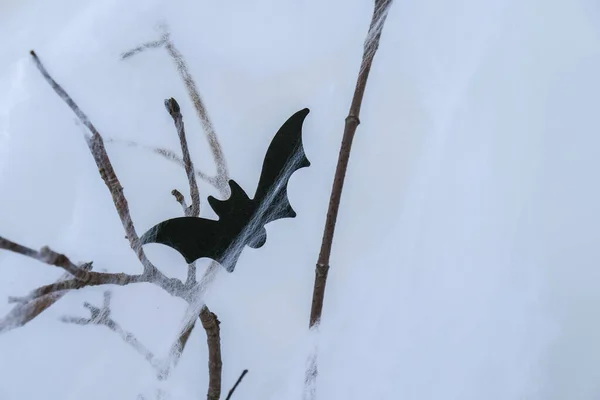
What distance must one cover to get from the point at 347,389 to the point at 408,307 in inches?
4.1

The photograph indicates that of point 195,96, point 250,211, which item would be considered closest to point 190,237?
point 250,211

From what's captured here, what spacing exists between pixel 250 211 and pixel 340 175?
97 millimetres

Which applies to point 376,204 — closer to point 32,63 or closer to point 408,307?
point 408,307

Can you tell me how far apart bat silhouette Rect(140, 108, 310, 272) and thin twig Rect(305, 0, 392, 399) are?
5 cm

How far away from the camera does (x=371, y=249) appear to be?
598 millimetres

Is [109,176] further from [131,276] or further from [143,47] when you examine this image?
[143,47]

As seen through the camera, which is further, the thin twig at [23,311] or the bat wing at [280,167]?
the bat wing at [280,167]

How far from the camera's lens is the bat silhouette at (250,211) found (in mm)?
535

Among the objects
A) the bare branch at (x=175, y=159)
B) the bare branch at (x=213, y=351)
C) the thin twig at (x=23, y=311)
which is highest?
the bare branch at (x=175, y=159)

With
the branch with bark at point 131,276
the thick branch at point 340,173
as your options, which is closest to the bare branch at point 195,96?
the branch with bark at point 131,276

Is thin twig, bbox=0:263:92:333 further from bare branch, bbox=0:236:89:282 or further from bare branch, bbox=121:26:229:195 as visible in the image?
bare branch, bbox=121:26:229:195

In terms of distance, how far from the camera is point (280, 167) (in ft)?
Answer: 1.82

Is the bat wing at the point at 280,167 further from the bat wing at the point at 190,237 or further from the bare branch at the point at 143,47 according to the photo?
the bare branch at the point at 143,47

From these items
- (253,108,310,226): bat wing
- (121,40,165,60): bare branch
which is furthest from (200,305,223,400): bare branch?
(121,40,165,60): bare branch
